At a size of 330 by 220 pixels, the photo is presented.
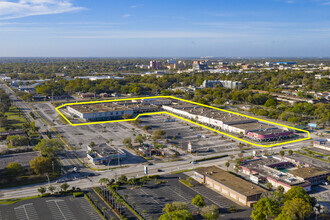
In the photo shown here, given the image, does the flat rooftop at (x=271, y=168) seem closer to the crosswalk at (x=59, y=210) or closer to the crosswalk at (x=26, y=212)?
the crosswalk at (x=59, y=210)

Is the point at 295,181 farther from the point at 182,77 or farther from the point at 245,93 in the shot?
the point at 182,77

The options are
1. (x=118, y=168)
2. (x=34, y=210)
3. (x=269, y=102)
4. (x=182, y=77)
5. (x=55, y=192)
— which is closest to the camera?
(x=34, y=210)

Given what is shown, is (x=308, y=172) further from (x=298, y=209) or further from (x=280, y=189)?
(x=298, y=209)

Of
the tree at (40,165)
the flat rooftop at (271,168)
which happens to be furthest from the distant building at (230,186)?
the tree at (40,165)

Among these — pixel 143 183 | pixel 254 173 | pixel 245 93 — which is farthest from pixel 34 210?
pixel 245 93

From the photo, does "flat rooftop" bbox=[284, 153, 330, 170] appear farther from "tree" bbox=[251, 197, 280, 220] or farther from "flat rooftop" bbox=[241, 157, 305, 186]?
"tree" bbox=[251, 197, 280, 220]

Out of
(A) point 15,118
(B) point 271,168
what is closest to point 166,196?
(B) point 271,168

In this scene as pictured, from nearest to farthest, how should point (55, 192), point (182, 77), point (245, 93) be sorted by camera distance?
point (55, 192) < point (245, 93) < point (182, 77)

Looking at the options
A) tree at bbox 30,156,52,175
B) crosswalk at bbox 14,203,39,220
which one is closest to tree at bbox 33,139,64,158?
tree at bbox 30,156,52,175
